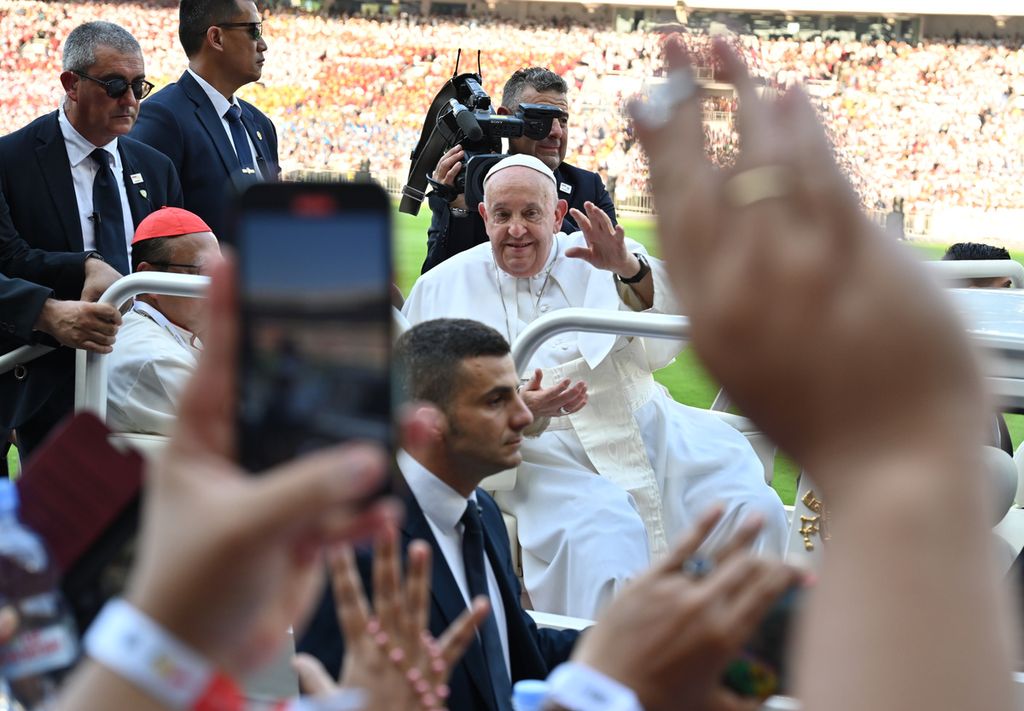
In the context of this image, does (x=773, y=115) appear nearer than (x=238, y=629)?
Yes

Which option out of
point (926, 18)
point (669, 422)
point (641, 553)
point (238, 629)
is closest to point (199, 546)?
A: point (238, 629)

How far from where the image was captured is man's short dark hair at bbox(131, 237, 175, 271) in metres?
3.71

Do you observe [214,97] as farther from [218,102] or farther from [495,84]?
[495,84]

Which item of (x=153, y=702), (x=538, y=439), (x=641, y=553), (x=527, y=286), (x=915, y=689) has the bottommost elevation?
(x=641, y=553)

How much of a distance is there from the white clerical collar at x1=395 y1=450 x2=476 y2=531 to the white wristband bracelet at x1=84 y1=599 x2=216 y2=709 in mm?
1610

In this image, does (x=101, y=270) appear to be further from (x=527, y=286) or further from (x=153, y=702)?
(x=153, y=702)

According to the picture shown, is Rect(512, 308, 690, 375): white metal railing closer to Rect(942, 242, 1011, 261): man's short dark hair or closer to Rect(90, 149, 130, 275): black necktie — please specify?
Rect(90, 149, 130, 275): black necktie

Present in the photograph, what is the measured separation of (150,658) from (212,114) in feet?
14.1

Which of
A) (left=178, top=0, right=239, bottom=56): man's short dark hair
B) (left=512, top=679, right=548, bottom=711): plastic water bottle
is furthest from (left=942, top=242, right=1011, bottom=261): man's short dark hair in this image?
(left=512, top=679, right=548, bottom=711): plastic water bottle

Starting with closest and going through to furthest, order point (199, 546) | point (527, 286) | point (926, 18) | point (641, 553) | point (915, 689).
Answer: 1. point (915, 689)
2. point (199, 546)
3. point (641, 553)
4. point (527, 286)
5. point (926, 18)

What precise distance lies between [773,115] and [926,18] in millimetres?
26249

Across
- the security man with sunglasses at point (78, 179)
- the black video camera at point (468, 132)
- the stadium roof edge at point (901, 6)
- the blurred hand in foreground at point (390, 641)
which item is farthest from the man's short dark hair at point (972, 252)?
the stadium roof edge at point (901, 6)

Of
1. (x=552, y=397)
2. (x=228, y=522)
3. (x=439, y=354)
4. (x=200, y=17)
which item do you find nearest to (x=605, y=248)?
(x=552, y=397)

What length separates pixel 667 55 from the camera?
1.75ft
